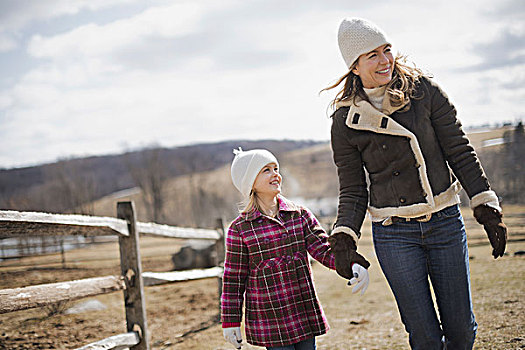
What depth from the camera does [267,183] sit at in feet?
9.94

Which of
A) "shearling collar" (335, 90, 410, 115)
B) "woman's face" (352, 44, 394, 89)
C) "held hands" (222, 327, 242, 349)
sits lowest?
"held hands" (222, 327, 242, 349)

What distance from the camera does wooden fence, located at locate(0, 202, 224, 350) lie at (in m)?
3.54

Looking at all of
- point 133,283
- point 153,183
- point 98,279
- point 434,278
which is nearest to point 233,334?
point 434,278

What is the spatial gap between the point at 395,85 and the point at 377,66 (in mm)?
127

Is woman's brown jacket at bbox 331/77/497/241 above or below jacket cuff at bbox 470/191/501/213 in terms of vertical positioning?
above

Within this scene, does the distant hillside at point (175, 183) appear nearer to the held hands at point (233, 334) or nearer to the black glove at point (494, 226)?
the held hands at point (233, 334)

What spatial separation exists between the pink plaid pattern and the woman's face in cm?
89

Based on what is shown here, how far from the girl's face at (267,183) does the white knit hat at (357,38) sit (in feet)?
2.53

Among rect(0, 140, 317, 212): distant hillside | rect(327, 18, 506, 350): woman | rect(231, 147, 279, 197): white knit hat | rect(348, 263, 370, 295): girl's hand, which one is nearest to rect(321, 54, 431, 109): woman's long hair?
rect(327, 18, 506, 350): woman

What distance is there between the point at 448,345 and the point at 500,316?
2.71 meters

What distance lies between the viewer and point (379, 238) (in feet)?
8.50

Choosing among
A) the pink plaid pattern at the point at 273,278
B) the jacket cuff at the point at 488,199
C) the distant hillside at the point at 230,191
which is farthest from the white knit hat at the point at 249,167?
the distant hillside at the point at 230,191

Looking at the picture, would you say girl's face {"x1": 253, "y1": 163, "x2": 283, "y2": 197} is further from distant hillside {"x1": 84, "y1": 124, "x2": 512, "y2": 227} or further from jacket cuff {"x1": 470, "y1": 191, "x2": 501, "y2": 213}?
distant hillside {"x1": 84, "y1": 124, "x2": 512, "y2": 227}

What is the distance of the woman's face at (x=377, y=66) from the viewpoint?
101 inches
